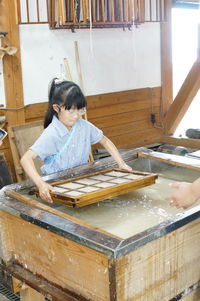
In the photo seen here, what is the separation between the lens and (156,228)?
54.7 inches

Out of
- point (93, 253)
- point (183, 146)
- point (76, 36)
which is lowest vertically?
point (183, 146)

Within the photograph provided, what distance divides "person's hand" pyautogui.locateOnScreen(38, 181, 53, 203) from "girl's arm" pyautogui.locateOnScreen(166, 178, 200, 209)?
583mm

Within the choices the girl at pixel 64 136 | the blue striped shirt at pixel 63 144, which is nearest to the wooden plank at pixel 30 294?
the girl at pixel 64 136

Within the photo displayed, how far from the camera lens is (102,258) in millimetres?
1303

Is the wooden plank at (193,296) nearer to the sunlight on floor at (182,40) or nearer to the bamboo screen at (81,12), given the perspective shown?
the bamboo screen at (81,12)

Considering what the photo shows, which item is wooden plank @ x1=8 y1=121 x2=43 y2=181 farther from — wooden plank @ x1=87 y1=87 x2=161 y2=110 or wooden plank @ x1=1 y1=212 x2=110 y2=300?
wooden plank @ x1=1 y1=212 x2=110 y2=300

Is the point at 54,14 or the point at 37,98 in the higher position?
the point at 54,14

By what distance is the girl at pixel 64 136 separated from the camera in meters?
2.32

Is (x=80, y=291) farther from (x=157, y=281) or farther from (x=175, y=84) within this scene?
(x=175, y=84)

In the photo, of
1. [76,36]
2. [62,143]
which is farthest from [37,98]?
[62,143]

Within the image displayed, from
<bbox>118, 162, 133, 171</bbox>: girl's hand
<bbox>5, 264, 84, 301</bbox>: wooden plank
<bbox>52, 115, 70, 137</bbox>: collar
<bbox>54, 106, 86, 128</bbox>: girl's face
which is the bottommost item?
Result: <bbox>5, 264, 84, 301</bbox>: wooden plank

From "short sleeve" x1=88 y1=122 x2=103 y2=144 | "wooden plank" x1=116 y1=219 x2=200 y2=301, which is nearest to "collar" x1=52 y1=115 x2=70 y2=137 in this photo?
"short sleeve" x1=88 y1=122 x2=103 y2=144

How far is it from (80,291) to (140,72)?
4.37 meters

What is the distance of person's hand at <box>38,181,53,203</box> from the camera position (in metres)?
1.93
